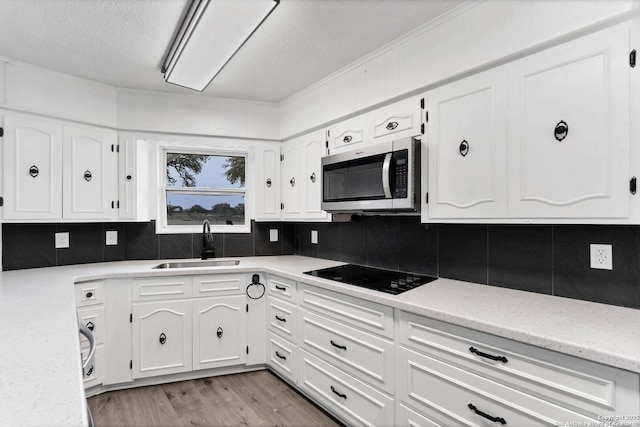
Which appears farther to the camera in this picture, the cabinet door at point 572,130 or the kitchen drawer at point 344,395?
the kitchen drawer at point 344,395

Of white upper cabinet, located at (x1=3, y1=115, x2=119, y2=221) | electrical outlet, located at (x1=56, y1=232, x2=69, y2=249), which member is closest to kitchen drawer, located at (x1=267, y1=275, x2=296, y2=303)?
white upper cabinet, located at (x1=3, y1=115, x2=119, y2=221)

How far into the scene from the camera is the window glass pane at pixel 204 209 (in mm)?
3209

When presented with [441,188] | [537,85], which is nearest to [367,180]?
[441,188]

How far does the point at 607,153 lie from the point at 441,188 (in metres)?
0.71

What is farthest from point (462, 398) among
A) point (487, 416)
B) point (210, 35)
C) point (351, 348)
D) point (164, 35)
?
point (164, 35)

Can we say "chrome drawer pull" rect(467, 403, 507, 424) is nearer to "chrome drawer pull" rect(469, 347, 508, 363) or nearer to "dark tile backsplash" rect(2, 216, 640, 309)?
"chrome drawer pull" rect(469, 347, 508, 363)

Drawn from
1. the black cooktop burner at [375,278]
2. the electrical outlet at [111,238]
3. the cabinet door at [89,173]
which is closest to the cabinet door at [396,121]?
the black cooktop burner at [375,278]

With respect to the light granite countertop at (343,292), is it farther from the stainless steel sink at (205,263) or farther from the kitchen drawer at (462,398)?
the stainless steel sink at (205,263)

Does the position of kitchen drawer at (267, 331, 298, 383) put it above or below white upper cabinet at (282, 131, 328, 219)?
below

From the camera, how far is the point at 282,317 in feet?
8.39

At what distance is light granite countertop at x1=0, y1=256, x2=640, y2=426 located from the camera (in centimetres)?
71

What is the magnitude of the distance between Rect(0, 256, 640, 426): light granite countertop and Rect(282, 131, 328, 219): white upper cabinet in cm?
79

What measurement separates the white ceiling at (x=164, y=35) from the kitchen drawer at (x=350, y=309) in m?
1.57

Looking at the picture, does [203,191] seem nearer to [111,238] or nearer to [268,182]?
[268,182]
